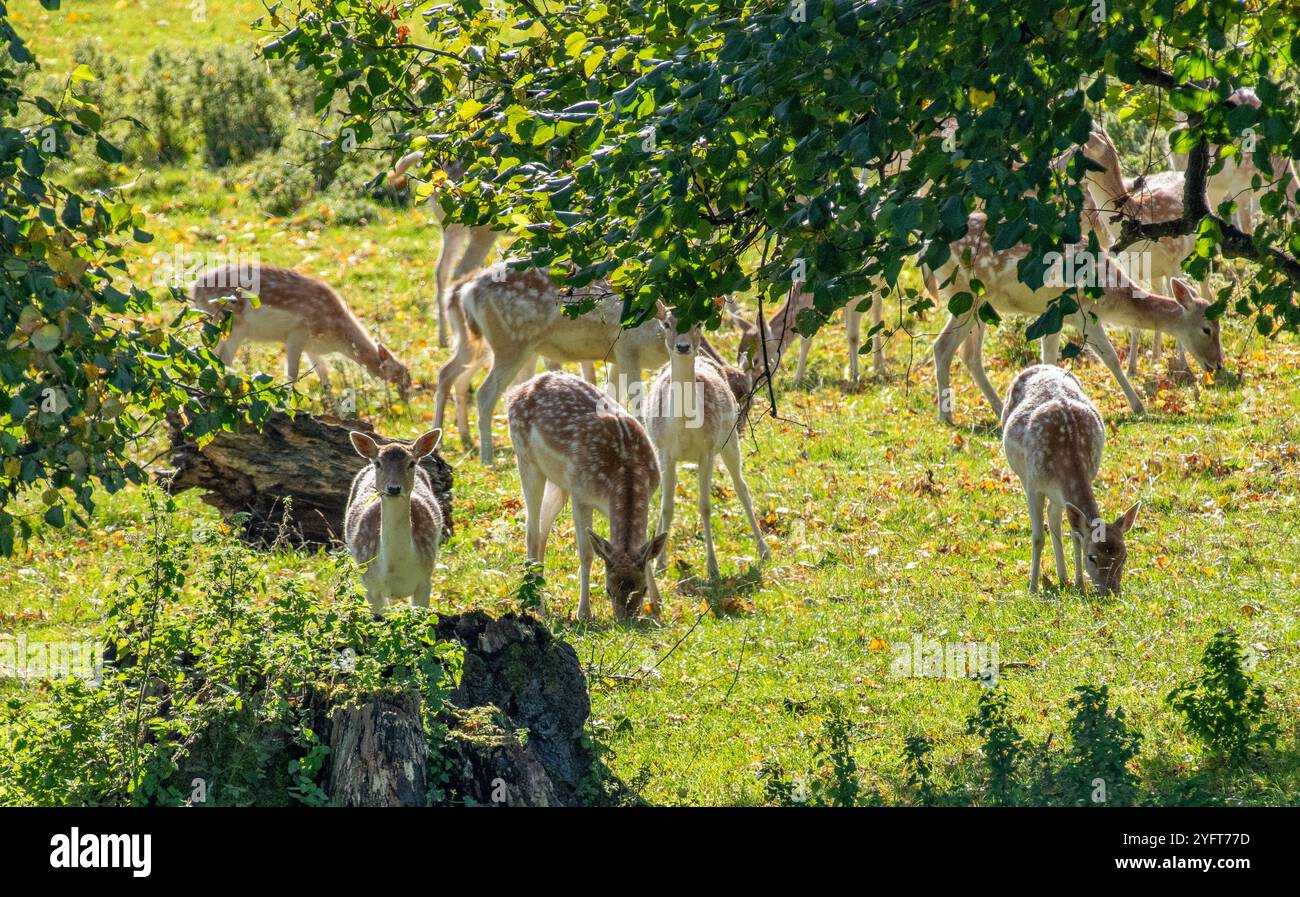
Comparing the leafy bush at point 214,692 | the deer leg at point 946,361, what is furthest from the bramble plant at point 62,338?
the deer leg at point 946,361

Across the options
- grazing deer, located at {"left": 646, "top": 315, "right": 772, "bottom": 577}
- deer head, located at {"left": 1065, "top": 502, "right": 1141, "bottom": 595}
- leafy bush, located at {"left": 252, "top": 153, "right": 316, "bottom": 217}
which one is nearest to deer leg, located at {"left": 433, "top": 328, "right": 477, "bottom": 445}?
grazing deer, located at {"left": 646, "top": 315, "right": 772, "bottom": 577}

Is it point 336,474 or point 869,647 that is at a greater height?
point 336,474

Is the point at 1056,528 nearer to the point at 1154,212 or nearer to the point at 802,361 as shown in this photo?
the point at 802,361

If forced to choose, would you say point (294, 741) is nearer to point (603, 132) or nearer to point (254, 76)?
point (603, 132)

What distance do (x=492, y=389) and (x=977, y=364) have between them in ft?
14.9

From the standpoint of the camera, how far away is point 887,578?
36.6 feet

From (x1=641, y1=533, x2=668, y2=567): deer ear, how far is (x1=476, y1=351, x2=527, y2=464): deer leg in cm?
418

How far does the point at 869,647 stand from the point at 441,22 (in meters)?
4.54

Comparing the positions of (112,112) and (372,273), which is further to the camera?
(112,112)

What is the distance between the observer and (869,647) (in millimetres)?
9805

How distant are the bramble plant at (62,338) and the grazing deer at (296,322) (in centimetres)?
868

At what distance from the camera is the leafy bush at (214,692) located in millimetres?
6168
